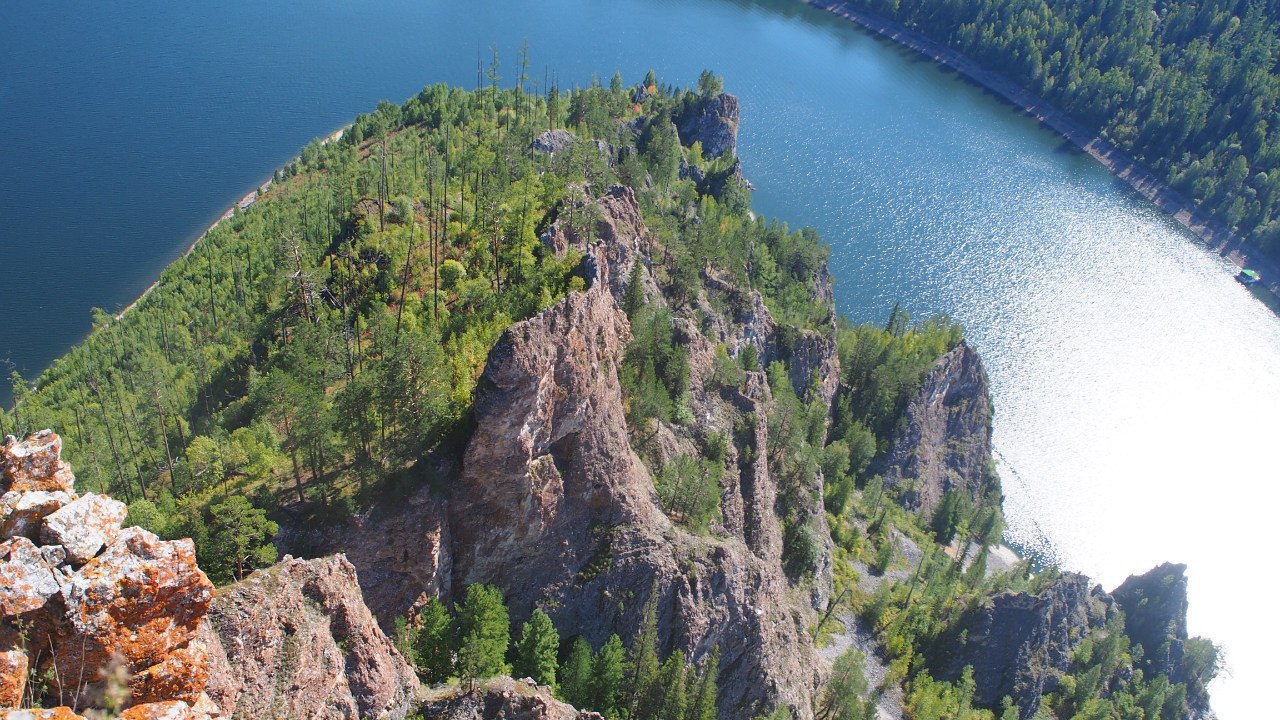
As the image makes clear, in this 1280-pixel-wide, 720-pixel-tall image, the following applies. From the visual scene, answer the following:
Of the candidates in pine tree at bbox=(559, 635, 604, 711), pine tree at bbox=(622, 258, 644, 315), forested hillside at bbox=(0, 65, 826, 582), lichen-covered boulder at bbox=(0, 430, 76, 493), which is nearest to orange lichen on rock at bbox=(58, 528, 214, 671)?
lichen-covered boulder at bbox=(0, 430, 76, 493)

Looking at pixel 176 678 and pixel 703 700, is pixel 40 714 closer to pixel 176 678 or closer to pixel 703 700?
pixel 176 678

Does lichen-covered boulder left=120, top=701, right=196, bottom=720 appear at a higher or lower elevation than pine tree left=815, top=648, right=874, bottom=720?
lower

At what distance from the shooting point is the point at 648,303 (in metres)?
80.8

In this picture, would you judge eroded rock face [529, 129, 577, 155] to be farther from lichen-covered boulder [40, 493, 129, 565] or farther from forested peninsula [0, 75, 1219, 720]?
lichen-covered boulder [40, 493, 129, 565]

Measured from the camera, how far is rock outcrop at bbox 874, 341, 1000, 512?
126 meters

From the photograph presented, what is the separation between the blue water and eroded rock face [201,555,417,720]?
81444 mm

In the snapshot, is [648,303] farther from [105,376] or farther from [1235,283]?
[1235,283]

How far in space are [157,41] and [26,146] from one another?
53.3m

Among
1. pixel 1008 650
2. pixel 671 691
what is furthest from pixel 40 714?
pixel 1008 650

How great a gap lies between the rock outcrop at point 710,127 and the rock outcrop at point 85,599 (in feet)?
450

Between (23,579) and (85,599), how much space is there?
180cm

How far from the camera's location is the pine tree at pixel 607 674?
59.1 metres

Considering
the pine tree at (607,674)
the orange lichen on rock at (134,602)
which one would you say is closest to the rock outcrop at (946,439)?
the pine tree at (607,674)

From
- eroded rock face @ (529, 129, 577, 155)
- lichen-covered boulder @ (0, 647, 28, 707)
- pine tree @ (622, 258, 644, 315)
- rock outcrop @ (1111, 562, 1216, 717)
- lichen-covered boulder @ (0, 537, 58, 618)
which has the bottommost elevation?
lichen-covered boulder @ (0, 647, 28, 707)
